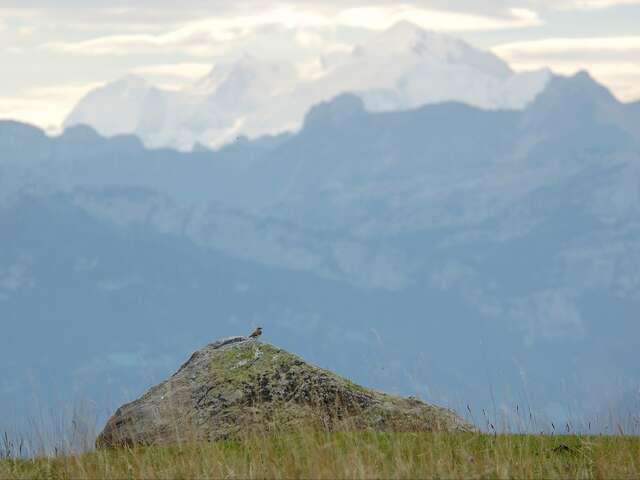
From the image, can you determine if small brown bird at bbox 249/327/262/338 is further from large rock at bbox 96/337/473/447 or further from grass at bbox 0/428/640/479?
grass at bbox 0/428/640/479

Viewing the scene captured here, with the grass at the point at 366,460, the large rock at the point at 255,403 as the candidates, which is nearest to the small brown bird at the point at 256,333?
the large rock at the point at 255,403

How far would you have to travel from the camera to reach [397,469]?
13.1m

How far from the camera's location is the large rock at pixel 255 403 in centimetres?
1869

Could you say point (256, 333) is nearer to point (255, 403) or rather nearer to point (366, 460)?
point (255, 403)

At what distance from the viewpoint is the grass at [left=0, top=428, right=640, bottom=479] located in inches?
527

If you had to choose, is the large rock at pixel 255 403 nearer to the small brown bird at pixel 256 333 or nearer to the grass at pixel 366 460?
the small brown bird at pixel 256 333

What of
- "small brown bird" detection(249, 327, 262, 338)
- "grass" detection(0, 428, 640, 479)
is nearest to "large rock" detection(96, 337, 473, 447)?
"small brown bird" detection(249, 327, 262, 338)

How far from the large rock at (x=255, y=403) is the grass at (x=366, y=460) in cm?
142

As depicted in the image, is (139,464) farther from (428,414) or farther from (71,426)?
(428,414)

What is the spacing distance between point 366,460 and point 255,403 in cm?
437

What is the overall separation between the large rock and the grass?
56.0 inches

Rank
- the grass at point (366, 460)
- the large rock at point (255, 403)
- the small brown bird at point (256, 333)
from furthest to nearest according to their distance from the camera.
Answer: the small brown bird at point (256, 333), the large rock at point (255, 403), the grass at point (366, 460)

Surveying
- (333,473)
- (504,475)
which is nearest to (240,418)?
(333,473)

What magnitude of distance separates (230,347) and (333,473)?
7720 millimetres
